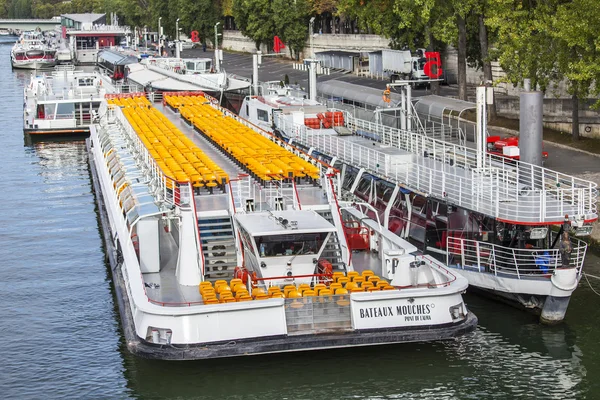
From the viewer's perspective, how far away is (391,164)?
4178 centimetres

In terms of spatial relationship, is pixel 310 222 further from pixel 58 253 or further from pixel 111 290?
pixel 58 253

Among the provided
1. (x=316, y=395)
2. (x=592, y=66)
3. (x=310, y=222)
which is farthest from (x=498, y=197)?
(x=592, y=66)

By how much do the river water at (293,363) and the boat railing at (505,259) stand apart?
1.47 m

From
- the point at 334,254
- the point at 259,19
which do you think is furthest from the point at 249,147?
the point at 259,19

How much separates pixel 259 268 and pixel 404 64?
2362 inches

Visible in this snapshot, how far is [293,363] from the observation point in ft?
101

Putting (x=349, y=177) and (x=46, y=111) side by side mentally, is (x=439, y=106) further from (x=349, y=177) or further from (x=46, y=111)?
(x=46, y=111)

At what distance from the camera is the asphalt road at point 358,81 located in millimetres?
51531

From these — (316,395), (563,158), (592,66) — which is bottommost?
(316,395)

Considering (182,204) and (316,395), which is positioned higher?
(182,204)

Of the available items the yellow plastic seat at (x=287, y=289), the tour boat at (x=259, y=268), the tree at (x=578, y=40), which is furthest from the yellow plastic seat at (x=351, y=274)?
the tree at (x=578, y=40)

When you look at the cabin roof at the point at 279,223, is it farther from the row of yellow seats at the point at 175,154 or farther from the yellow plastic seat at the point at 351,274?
the row of yellow seats at the point at 175,154

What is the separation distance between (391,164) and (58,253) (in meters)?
14.1

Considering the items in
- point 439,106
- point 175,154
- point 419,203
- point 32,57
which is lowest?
point 419,203
